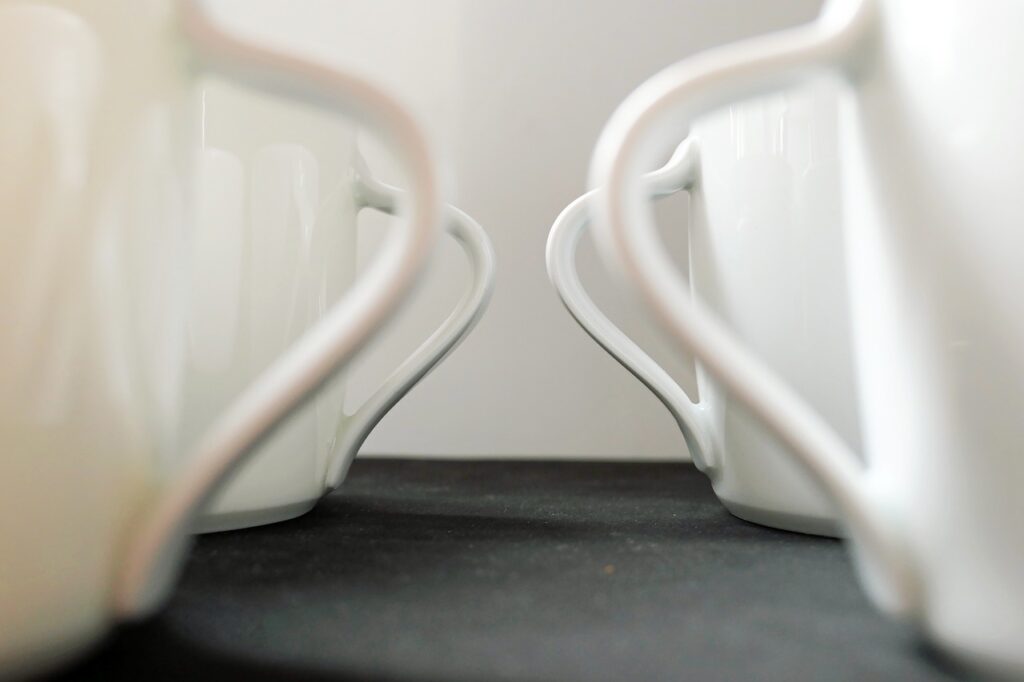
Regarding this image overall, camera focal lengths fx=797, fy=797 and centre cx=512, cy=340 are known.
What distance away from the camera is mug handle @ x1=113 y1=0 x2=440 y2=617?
0.62 ft

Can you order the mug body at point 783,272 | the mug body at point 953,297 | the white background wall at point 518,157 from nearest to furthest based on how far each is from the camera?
the mug body at point 953,297 → the mug body at point 783,272 → the white background wall at point 518,157

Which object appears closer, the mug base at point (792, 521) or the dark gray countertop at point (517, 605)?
the dark gray countertop at point (517, 605)

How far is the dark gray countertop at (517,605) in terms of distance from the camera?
8.2 inches

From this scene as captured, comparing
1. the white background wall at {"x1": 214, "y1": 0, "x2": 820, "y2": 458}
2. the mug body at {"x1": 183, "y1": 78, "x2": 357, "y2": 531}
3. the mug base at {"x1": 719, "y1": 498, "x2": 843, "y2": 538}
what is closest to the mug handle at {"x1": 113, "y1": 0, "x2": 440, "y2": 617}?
the mug body at {"x1": 183, "y1": 78, "x2": 357, "y2": 531}

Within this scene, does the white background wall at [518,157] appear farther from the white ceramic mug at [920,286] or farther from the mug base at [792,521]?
the white ceramic mug at [920,286]

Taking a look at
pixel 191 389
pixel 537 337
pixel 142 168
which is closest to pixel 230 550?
pixel 191 389

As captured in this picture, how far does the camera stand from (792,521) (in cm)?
34

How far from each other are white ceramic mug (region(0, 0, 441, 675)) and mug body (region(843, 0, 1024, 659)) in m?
0.12

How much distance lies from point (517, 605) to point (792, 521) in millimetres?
146

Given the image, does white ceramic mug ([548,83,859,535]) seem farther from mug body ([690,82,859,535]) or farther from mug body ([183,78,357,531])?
mug body ([183,78,357,531])

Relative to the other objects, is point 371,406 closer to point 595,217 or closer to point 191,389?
point 191,389

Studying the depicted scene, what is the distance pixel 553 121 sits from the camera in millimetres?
626

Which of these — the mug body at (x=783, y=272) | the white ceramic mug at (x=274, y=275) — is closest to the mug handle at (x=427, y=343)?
the white ceramic mug at (x=274, y=275)

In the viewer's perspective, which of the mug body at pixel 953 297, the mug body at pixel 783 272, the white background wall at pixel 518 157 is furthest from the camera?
the white background wall at pixel 518 157
